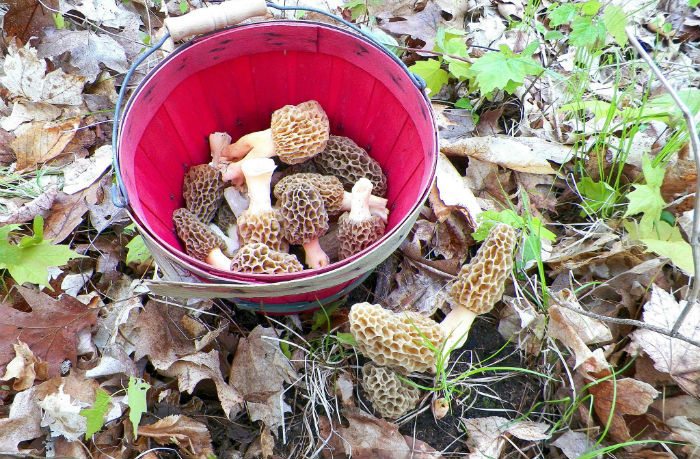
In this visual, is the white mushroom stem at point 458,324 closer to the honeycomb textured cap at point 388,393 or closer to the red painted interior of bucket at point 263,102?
the honeycomb textured cap at point 388,393

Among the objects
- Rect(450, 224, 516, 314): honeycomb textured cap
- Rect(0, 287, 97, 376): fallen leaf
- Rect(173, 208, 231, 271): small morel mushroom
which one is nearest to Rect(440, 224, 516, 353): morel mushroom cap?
Rect(450, 224, 516, 314): honeycomb textured cap

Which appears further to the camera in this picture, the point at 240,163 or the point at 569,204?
the point at 569,204

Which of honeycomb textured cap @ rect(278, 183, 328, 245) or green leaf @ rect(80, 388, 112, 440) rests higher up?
honeycomb textured cap @ rect(278, 183, 328, 245)

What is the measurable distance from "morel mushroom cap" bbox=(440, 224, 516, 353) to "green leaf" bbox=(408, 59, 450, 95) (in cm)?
98

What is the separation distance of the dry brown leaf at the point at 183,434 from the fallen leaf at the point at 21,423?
1.11ft

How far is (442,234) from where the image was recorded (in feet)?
7.33

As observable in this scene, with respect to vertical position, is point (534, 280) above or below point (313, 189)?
below

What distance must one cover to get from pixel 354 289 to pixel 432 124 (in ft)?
2.53

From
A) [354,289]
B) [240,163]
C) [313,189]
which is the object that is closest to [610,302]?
[354,289]

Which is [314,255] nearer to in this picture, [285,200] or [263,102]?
[285,200]

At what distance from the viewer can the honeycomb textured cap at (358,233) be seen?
2020 mm

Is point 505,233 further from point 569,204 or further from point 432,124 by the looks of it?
point 569,204

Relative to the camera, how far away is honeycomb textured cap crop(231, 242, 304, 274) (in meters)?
1.85

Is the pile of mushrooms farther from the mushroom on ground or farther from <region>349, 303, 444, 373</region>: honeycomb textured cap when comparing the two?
<region>349, 303, 444, 373</region>: honeycomb textured cap
